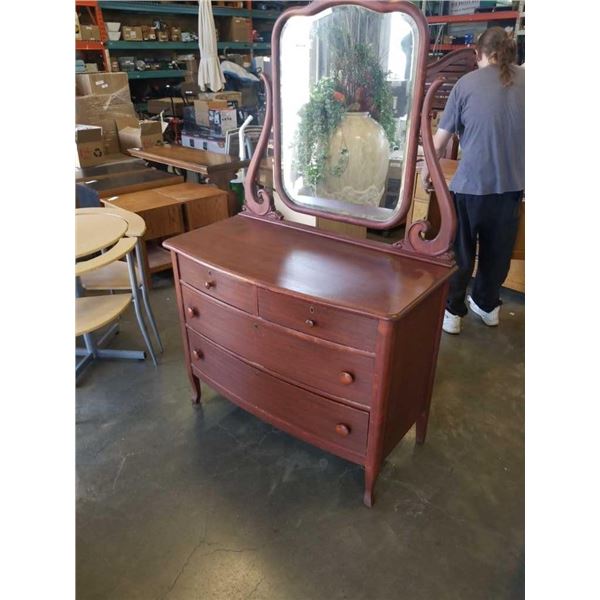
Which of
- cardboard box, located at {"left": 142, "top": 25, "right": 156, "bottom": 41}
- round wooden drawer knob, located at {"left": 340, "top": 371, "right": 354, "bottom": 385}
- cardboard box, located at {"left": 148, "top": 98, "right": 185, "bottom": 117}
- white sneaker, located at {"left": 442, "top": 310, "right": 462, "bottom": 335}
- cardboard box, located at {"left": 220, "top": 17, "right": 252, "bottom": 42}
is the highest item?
cardboard box, located at {"left": 220, "top": 17, "right": 252, "bottom": 42}

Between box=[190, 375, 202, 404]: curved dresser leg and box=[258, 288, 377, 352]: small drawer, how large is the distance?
79cm

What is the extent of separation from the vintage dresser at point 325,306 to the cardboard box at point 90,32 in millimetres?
4544

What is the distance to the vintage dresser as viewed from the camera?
59.0 inches

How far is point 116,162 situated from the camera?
4.27 metres

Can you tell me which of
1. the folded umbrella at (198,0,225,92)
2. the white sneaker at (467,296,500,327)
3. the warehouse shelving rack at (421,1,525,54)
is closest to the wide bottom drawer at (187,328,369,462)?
the white sneaker at (467,296,500,327)

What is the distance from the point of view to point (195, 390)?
230 cm

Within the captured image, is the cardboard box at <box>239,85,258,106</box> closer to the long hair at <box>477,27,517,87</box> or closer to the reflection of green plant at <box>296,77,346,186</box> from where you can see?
the long hair at <box>477,27,517,87</box>

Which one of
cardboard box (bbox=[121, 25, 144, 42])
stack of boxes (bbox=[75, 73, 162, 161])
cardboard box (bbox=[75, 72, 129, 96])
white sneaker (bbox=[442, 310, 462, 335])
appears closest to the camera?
white sneaker (bbox=[442, 310, 462, 335])

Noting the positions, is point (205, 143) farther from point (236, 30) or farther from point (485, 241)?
point (236, 30)

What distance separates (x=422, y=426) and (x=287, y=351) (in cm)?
79

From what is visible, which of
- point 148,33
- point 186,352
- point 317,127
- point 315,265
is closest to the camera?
point 315,265

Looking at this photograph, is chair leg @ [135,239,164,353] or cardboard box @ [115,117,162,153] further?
cardboard box @ [115,117,162,153]

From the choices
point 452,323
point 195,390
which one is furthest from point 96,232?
point 452,323
